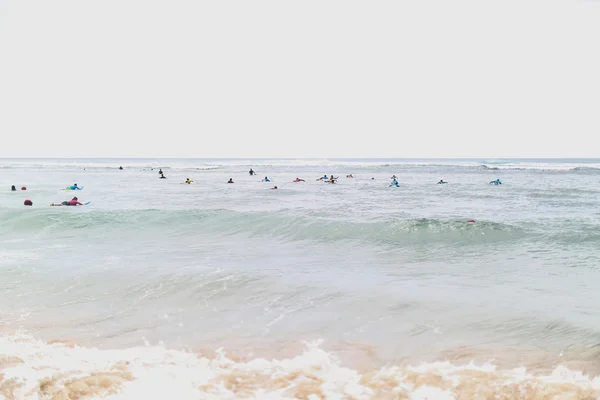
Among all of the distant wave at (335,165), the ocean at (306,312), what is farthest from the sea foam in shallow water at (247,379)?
the distant wave at (335,165)

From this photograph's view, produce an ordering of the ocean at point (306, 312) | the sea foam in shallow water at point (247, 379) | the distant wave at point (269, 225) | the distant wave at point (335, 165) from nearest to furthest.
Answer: the sea foam in shallow water at point (247, 379) → the ocean at point (306, 312) → the distant wave at point (269, 225) → the distant wave at point (335, 165)

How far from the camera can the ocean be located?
537 centimetres

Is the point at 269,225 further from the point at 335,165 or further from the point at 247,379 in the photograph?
the point at 335,165

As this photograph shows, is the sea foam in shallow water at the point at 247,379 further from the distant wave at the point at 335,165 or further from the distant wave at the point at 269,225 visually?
the distant wave at the point at 335,165

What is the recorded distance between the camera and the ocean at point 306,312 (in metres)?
5.37

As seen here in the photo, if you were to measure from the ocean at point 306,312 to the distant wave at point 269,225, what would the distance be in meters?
0.15

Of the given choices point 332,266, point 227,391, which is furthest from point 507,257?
point 227,391

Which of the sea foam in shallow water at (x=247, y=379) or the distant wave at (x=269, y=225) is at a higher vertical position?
the sea foam in shallow water at (x=247, y=379)

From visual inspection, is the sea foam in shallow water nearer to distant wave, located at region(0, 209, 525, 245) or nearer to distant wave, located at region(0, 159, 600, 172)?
distant wave, located at region(0, 209, 525, 245)

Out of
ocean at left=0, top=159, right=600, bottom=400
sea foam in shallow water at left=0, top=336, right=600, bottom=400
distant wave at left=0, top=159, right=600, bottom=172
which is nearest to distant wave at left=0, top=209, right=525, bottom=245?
ocean at left=0, top=159, right=600, bottom=400

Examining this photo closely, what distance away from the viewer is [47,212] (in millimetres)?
22469

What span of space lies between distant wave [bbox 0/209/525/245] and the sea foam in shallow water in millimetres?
10612

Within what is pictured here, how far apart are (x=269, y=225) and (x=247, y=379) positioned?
1410 cm

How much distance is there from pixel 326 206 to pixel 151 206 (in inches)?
410
